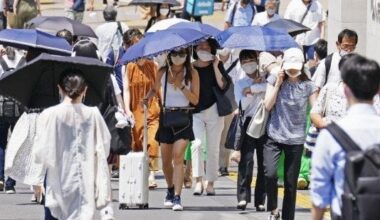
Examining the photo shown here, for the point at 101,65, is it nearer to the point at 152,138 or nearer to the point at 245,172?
the point at 245,172

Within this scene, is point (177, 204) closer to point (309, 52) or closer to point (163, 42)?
point (163, 42)

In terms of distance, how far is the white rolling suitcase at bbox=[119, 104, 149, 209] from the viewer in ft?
51.3

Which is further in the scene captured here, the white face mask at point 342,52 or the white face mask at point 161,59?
the white face mask at point 161,59

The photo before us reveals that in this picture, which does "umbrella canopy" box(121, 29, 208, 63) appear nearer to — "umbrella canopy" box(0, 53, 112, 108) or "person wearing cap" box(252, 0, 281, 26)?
"umbrella canopy" box(0, 53, 112, 108)

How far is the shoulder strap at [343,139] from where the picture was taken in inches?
313

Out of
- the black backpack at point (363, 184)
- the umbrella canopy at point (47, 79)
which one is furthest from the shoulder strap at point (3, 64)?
the black backpack at point (363, 184)

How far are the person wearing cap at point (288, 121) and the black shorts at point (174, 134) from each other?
5.05 feet

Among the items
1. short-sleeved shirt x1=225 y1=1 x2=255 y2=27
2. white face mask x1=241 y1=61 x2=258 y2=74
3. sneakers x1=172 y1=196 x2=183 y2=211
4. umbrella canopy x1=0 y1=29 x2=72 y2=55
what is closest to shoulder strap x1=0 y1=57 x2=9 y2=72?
umbrella canopy x1=0 y1=29 x2=72 y2=55

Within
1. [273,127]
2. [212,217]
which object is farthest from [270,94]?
[212,217]

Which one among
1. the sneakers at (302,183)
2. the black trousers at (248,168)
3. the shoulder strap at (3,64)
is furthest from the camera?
the sneakers at (302,183)

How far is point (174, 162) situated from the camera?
51.0 feet

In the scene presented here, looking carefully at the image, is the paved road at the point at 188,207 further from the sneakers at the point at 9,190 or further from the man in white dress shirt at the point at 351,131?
the man in white dress shirt at the point at 351,131

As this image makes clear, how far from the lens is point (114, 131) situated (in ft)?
46.6

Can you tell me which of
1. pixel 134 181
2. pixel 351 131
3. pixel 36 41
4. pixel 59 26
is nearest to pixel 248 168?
pixel 134 181
